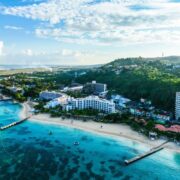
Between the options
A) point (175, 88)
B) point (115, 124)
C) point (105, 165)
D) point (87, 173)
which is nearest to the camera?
point (87, 173)

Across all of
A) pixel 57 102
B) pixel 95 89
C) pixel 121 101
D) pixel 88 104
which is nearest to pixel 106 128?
pixel 88 104

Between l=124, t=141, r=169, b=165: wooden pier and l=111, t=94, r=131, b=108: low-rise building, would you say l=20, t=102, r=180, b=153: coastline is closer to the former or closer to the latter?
l=124, t=141, r=169, b=165: wooden pier

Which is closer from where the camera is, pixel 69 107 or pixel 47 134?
pixel 47 134

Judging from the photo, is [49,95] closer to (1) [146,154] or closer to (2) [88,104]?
(2) [88,104]

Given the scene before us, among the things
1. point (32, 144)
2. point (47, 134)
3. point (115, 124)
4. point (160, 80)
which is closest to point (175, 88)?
point (160, 80)

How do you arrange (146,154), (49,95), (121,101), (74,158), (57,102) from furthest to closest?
1. (49,95)
2. (121,101)
3. (57,102)
4. (146,154)
5. (74,158)

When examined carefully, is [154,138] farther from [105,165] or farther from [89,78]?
[89,78]
